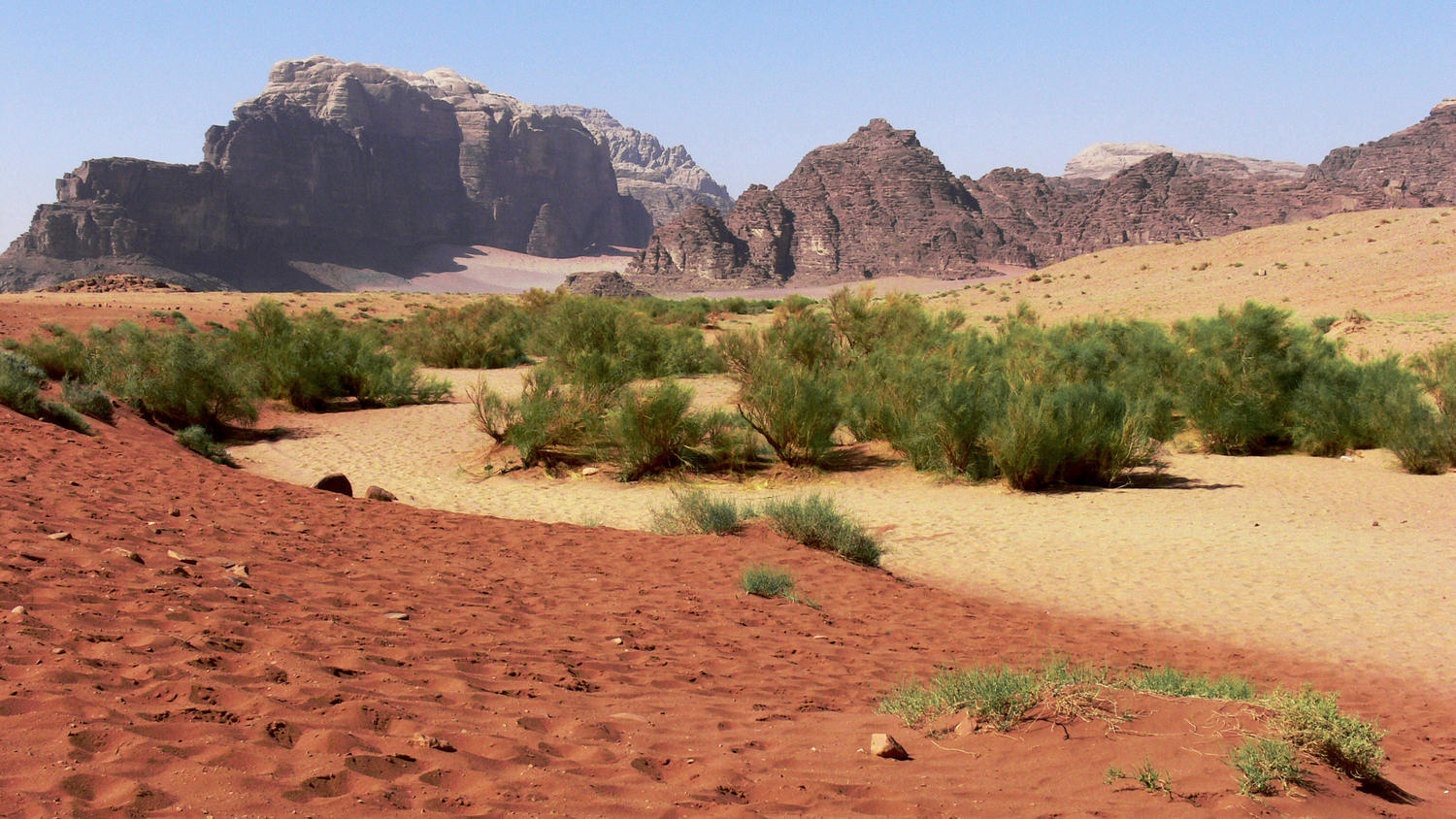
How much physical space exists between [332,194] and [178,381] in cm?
13270

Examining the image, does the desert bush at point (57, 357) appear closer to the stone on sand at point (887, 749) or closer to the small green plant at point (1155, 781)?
the stone on sand at point (887, 749)

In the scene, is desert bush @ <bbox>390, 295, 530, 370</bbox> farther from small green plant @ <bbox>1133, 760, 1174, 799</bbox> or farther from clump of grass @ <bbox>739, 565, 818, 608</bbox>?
small green plant @ <bbox>1133, 760, 1174, 799</bbox>

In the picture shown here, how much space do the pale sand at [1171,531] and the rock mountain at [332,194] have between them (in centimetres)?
10210

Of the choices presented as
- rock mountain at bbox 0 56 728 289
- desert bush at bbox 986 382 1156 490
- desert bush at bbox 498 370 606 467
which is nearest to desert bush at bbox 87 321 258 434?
desert bush at bbox 498 370 606 467

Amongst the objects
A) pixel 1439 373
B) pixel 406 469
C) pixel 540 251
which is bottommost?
pixel 406 469

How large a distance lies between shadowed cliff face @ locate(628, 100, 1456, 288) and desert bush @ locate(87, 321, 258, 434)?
327 feet

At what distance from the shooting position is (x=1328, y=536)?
402 inches

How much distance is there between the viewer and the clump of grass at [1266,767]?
141 inches

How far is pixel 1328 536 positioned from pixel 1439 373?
11541mm

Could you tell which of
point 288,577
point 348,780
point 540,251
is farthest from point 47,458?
point 540,251

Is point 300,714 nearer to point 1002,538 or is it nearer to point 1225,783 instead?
point 1225,783

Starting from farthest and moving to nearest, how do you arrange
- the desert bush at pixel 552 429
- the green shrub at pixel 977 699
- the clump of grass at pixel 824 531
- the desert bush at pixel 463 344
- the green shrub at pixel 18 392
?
the desert bush at pixel 463 344
the desert bush at pixel 552 429
the green shrub at pixel 18 392
the clump of grass at pixel 824 531
the green shrub at pixel 977 699

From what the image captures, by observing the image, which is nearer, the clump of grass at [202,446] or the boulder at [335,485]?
the boulder at [335,485]

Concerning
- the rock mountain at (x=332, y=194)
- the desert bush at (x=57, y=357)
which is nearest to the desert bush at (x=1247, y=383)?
the desert bush at (x=57, y=357)
